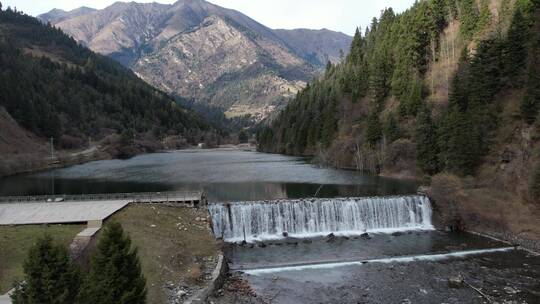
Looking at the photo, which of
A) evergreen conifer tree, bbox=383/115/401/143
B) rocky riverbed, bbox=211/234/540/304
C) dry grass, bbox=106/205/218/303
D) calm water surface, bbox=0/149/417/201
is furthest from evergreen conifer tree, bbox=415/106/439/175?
dry grass, bbox=106/205/218/303

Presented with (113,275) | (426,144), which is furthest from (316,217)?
(426,144)

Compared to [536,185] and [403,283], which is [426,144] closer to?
[536,185]

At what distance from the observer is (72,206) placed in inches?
1762

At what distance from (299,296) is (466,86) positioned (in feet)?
193

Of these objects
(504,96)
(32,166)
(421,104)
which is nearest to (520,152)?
(504,96)

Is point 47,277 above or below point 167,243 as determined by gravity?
above

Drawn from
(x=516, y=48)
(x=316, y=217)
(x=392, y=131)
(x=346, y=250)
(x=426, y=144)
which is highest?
(x=516, y=48)

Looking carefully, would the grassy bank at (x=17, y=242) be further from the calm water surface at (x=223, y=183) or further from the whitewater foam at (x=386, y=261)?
the calm water surface at (x=223, y=183)

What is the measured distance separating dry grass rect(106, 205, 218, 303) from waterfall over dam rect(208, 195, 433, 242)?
384 cm

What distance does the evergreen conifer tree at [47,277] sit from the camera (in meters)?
17.9

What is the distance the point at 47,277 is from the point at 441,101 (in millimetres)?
87581

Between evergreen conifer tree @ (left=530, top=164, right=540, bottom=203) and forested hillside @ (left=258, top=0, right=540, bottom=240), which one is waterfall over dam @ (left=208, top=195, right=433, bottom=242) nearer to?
forested hillside @ (left=258, top=0, right=540, bottom=240)

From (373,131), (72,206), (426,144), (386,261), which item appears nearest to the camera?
(386,261)

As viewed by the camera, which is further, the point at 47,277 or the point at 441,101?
the point at 441,101
